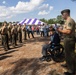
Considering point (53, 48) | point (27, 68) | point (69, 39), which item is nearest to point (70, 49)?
point (69, 39)

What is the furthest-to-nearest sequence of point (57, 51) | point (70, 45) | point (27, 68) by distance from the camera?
point (57, 51) → point (27, 68) → point (70, 45)

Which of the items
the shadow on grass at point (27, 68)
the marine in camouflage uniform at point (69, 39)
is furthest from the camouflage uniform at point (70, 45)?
the shadow on grass at point (27, 68)

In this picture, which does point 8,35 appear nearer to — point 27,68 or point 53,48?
point 53,48

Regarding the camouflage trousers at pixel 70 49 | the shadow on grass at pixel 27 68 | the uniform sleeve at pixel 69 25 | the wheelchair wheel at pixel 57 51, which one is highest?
the uniform sleeve at pixel 69 25

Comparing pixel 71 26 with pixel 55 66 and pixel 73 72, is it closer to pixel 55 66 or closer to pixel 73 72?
pixel 73 72

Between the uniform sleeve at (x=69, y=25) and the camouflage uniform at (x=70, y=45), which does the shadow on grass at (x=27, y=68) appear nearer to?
the camouflage uniform at (x=70, y=45)

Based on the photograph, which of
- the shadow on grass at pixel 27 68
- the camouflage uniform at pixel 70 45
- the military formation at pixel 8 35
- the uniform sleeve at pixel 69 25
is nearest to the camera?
the uniform sleeve at pixel 69 25

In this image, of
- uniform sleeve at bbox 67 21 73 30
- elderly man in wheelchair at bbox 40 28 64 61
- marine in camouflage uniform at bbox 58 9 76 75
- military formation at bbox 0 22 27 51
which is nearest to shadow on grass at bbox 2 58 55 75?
elderly man in wheelchair at bbox 40 28 64 61

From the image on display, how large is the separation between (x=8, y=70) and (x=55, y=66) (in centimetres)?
195

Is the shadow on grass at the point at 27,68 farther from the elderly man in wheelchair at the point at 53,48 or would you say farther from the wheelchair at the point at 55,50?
the wheelchair at the point at 55,50

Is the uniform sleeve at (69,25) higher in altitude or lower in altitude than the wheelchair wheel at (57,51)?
higher

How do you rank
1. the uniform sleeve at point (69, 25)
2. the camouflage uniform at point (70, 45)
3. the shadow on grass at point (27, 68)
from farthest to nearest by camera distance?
the shadow on grass at point (27, 68) < the camouflage uniform at point (70, 45) < the uniform sleeve at point (69, 25)

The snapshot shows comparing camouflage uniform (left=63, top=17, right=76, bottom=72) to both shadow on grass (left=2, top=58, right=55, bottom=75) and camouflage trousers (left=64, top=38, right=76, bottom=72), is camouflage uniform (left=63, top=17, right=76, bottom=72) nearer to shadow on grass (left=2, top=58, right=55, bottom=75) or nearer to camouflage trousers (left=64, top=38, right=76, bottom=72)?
camouflage trousers (left=64, top=38, right=76, bottom=72)

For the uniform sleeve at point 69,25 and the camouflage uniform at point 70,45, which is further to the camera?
the camouflage uniform at point 70,45
